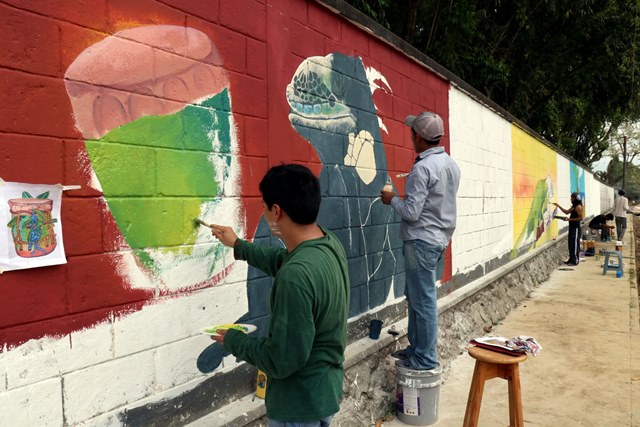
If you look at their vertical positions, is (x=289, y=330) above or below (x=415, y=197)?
below

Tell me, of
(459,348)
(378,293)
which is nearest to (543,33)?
(459,348)

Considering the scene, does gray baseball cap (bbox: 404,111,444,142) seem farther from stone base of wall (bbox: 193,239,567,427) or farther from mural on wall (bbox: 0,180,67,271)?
mural on wall (bbox: 0,180,67,271)

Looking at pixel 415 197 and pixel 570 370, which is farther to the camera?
pixel 570 370

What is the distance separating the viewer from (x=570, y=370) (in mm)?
5453

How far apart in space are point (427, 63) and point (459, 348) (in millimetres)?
3242

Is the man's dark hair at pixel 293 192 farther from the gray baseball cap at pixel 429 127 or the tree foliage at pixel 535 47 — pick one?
the tree foliage at pixel 535 47

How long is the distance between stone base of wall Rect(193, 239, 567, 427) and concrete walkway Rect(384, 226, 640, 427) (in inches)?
6.6

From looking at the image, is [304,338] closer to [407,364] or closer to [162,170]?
[162,170]

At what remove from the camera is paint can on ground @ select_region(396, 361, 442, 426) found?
3.95m

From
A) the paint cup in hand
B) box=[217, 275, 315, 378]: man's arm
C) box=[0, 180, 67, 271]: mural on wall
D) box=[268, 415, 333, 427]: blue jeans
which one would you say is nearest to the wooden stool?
the paint cup in hand

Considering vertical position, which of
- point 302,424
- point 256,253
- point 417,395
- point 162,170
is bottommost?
point 417,395

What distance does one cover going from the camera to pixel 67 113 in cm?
208

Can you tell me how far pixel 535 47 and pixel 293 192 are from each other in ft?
50.9

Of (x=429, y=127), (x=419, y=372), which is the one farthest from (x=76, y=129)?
(x=419, y=372)
